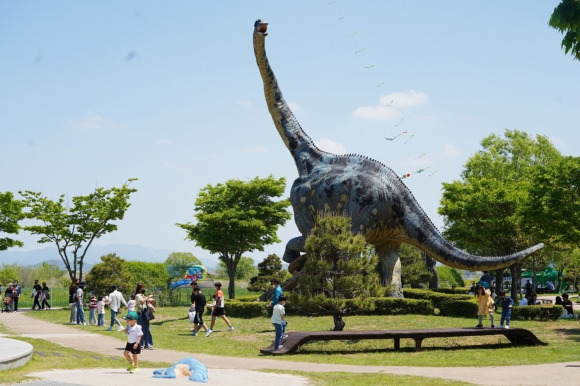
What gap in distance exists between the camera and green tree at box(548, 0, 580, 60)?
1007cm

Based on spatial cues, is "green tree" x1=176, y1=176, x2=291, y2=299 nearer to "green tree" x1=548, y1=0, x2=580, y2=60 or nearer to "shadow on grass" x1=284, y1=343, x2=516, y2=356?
"shadow on grass" x1=284, y1=343, x2=516, y2=356

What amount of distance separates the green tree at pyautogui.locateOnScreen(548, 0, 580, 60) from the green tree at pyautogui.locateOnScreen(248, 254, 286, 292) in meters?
35.1

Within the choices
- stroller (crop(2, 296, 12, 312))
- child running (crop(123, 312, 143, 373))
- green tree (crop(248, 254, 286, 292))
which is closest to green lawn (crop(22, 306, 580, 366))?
child running (crop(123, 312, 143, 373))

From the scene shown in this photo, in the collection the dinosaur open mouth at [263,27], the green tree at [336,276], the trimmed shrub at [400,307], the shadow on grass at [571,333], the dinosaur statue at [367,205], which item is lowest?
the shadow on grass at [571,333]

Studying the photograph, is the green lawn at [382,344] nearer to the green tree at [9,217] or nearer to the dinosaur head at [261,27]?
the dinosaur head at [261,27]

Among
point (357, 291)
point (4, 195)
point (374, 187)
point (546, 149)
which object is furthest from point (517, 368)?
point (546, 149)

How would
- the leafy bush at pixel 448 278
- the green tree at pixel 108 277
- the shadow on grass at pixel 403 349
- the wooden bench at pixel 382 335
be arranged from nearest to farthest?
the wooden bench at pixel 382 335, the shadow on grass at pixel 403 349, the green tree at pixel 108 277, the leafy bush at pixel 448 278

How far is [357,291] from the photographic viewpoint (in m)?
19.7

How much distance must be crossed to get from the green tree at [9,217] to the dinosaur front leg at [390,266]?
2141 cm

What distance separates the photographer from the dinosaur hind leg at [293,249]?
25.7 m

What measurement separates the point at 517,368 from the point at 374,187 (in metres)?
11.2

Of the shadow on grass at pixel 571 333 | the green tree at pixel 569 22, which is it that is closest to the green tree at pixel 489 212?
the shadow on grass at pixel 571 333

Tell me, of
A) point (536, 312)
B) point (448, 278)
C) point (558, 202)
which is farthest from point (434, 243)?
point (448, 278)

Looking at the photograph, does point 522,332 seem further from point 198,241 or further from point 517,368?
point 198,241
